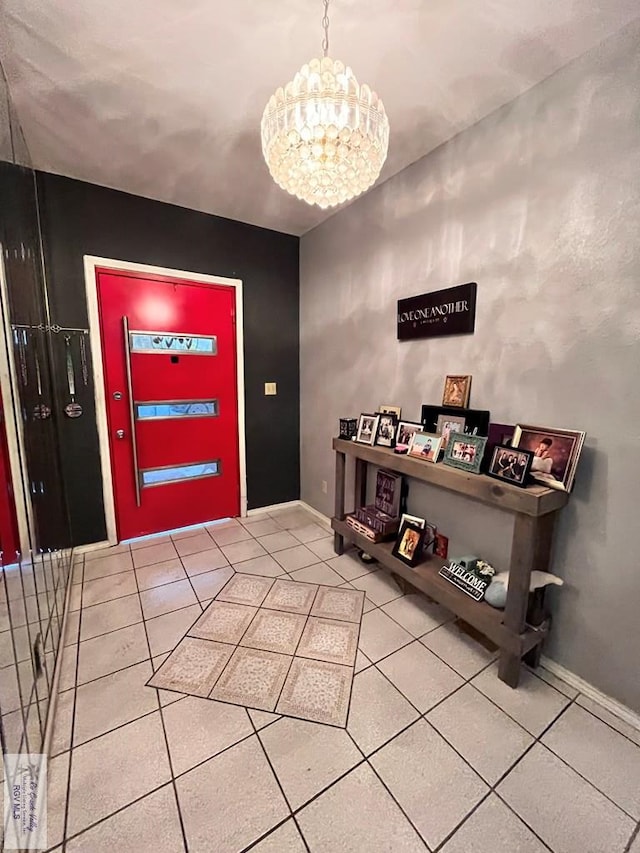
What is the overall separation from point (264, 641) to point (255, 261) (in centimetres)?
280

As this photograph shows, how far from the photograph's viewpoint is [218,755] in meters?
1.21

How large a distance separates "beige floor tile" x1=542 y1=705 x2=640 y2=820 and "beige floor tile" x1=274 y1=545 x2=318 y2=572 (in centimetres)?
149

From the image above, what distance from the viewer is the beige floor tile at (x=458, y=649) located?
159cm

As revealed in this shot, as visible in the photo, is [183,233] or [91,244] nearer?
[91,244]

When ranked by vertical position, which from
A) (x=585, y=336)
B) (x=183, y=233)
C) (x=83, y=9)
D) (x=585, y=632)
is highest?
(x=83, y=9)

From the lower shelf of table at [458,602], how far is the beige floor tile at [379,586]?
19cm

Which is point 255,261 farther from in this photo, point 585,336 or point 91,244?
point 585,336

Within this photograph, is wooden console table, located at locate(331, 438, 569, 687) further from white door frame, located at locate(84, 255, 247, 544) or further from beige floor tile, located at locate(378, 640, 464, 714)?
white door frame, located at locate(84, 255, 247, 544)

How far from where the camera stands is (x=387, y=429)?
2219mm

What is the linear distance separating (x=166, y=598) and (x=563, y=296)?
2554 millimetres

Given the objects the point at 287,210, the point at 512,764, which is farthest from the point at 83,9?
the point at 512,764

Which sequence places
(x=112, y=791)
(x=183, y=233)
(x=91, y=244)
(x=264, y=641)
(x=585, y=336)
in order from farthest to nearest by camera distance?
1. (x=183, y=233)
2. (x=91, y=244)
3. (x=264, y=641)
4. (x=585, y=336)
5. (x=112, y=791)

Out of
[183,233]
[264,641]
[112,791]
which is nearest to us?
[112,791]

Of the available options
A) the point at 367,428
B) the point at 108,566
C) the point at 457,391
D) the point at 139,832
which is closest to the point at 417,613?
the point at 367,428
